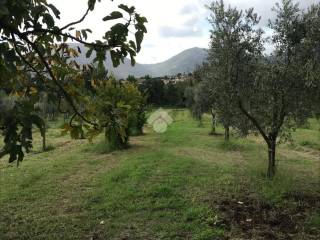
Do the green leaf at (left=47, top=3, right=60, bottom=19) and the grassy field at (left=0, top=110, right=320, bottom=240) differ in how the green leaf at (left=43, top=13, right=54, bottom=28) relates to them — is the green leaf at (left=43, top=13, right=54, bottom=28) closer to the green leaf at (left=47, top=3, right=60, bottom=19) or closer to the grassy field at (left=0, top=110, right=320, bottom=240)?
the green leaf at (left=47, top=3, right=60, bottom=19)

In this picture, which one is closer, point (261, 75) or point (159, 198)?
point (159, 198)

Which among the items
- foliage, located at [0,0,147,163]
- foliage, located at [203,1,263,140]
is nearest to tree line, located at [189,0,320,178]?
foliage, located at [203,1,263,140]

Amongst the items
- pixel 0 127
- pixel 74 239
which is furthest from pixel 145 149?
pixel 0 127

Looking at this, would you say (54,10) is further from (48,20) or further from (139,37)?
(139,37)

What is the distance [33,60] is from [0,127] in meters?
1.81

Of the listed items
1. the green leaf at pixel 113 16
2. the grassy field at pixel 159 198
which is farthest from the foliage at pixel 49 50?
the grassy field at pixel 159 198

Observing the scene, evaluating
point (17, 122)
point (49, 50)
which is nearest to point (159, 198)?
point (49, 50)

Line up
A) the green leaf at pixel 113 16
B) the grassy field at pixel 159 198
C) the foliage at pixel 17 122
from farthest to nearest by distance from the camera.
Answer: the grassy field at pixel 159 198 < the green leaf at pixel 113 16 < the foliage at pixel 17 122

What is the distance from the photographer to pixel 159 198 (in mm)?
10703

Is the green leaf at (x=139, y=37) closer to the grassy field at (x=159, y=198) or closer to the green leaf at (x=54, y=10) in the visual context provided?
the green leaf at (x=54, y=10)

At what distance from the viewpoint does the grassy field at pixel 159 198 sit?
8453 mm

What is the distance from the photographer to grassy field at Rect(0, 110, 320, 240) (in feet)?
27.7

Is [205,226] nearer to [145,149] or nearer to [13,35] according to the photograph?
[13,35]

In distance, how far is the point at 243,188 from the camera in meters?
12.2
